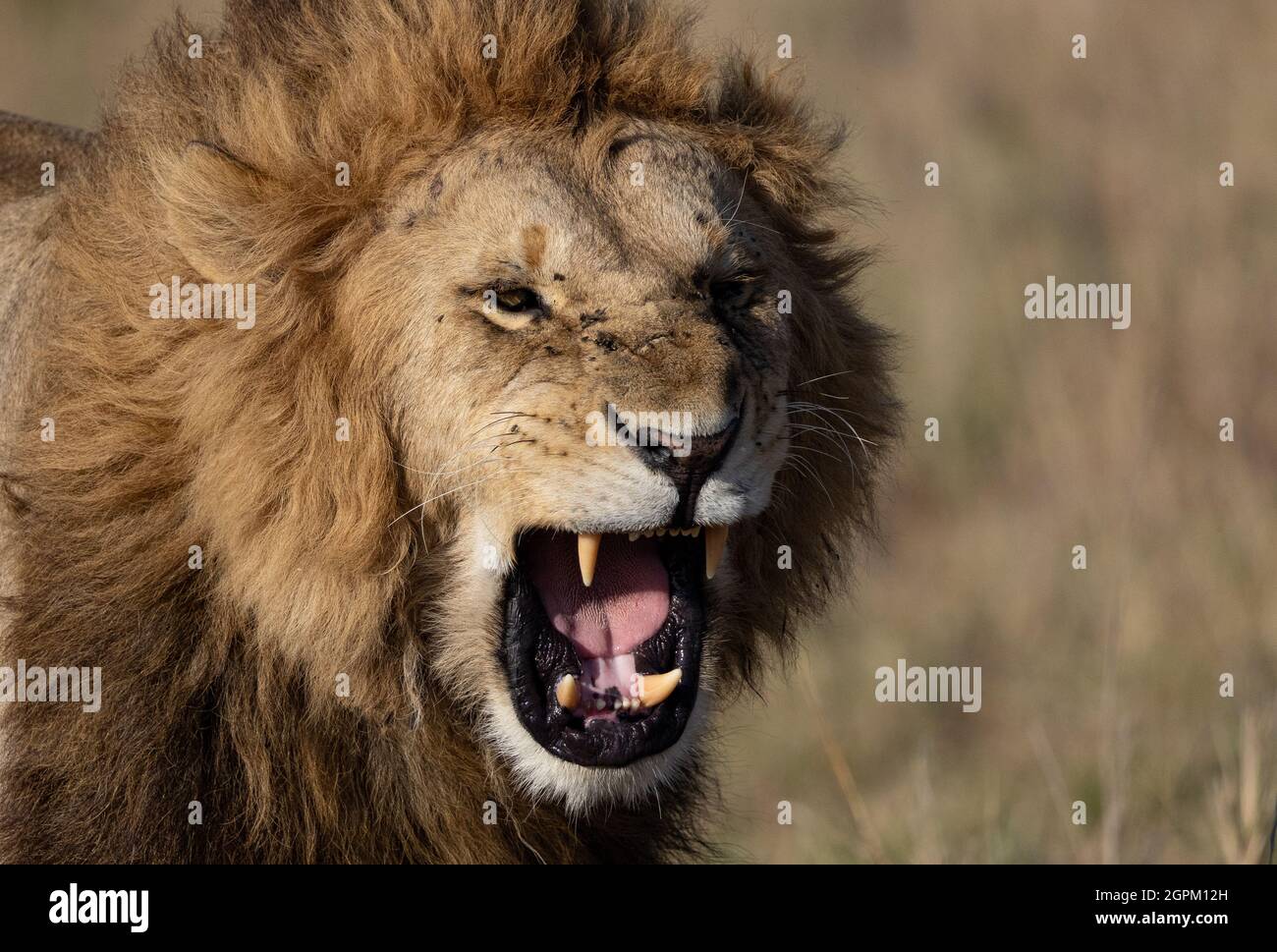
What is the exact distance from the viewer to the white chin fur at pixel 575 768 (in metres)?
3.51

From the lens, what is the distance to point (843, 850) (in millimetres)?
5977

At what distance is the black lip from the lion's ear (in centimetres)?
88

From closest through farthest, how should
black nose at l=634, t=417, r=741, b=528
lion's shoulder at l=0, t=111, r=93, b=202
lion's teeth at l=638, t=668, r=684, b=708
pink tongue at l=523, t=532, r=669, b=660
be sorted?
black nose at l=634, t=417, r=741, b=528
lion's teeth at l=638, t=668, r=684, b=708
pink tongue at l=523, t=532, r=669, b=660
lion's shoulder at l=0, t=111, r=93, b=202

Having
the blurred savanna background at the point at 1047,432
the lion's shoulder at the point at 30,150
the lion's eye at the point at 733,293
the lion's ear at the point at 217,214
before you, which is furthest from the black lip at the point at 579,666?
the blurred savanna background at the point at 1047,432

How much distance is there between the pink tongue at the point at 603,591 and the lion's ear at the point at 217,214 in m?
0.87

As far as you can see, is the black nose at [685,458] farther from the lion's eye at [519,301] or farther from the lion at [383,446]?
the lion's eye at [519,301]

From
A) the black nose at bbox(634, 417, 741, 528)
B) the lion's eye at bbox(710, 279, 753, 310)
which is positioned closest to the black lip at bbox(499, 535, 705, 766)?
the black nose at bbox(634, 417, 741, 528)

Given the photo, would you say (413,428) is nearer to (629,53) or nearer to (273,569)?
(273,569)

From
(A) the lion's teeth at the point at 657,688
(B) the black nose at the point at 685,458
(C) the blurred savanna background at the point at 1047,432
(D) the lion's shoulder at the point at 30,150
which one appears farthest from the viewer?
(C) the blurred savanna background at the point at 1047,432

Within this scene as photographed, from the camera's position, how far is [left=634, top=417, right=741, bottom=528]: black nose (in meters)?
3.25

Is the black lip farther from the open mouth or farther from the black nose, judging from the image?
the black nose

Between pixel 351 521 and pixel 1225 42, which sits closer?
pixel 351 521
